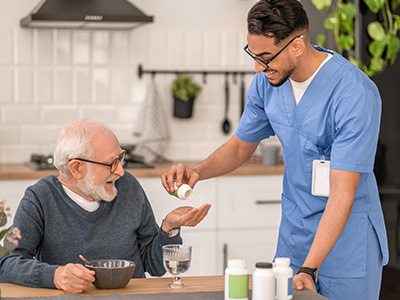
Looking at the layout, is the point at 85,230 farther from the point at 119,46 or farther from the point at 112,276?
the point at 119,46

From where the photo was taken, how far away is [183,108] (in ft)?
13.4

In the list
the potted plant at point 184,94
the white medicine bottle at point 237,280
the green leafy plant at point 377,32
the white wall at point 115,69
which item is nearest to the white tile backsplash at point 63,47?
the white wall at point 115,69

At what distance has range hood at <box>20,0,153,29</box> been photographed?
11.7ft

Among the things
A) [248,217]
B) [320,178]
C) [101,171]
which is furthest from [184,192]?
[248,217]

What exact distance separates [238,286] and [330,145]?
2.29 feet

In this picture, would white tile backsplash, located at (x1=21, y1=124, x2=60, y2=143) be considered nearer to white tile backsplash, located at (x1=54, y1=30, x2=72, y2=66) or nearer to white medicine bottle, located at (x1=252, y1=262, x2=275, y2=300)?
white tile backsplash, located at (x1=54, y1=30, x2=72, y2=66)

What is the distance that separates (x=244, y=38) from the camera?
4.22m

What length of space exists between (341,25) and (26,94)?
5.80ft

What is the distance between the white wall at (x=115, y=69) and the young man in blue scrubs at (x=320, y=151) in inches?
68.5

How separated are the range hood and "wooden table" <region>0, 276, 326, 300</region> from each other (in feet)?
6.46

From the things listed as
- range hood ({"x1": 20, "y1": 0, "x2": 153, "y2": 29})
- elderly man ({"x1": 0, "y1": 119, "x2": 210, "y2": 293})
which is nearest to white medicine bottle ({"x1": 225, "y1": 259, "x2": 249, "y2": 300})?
elderly man ({"x1": 0, "y1": 119, "x2": 210, "y2": 293})

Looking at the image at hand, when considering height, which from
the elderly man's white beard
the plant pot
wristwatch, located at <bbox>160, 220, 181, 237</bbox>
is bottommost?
wristwatch, located at <bbox>160, 220, 181, 237</bbox>

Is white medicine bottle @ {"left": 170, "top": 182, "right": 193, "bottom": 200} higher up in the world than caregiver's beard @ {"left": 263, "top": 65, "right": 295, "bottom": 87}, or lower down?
lower down

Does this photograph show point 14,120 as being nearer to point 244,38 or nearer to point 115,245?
point 244,38
